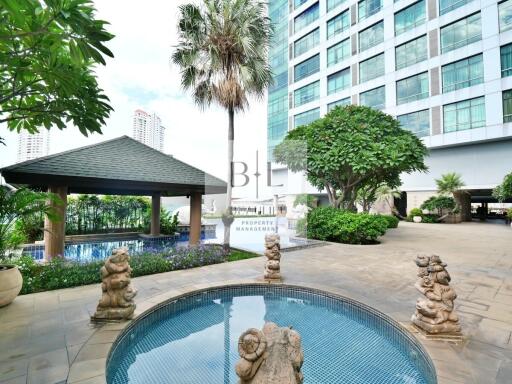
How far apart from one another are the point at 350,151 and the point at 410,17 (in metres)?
22.6

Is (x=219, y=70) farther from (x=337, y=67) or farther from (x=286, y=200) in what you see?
(x=337, y=67)

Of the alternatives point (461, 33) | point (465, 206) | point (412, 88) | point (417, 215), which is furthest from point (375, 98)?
point (465, 206)

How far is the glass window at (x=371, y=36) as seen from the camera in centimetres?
2644

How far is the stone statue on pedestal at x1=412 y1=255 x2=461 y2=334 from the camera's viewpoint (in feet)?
11.5

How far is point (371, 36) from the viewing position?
27219 mm

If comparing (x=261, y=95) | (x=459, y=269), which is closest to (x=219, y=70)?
(x=261, y=95)

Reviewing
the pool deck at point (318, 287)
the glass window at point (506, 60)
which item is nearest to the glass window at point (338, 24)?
the glass window at point (506, 60)

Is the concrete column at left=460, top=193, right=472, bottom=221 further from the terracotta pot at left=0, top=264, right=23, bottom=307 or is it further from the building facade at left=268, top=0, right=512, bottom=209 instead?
the terracotta pot at left=0, top=264, right=23, bottom=307

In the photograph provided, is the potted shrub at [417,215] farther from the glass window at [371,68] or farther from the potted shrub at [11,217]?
the potted shrub at [11,217]

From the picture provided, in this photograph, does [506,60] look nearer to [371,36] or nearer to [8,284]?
[371,36]

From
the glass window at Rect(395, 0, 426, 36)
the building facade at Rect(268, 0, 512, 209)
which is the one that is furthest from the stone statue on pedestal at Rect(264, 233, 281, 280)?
the glass window at Rect(395, 0, 426, 36)

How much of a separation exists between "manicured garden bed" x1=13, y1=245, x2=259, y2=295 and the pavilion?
82cm

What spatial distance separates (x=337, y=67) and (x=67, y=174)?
3071cm

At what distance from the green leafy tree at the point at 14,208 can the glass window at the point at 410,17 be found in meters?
31.4
